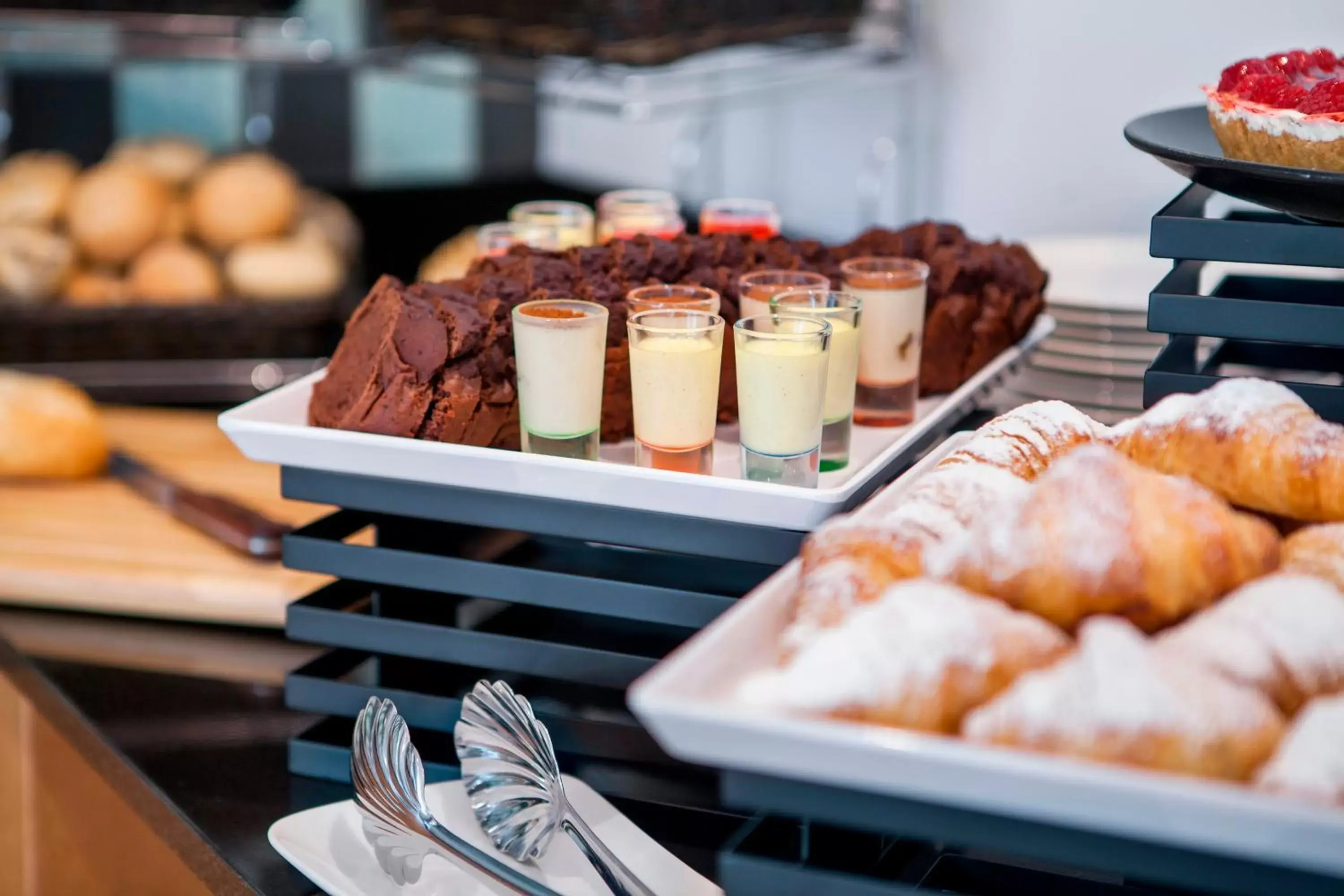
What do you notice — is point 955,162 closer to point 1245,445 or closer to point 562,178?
point 562,178

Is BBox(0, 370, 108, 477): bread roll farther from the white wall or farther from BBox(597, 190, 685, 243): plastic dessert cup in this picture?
the white wall

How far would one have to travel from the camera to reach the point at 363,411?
3.52 feet

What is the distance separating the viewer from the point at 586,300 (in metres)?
1.17

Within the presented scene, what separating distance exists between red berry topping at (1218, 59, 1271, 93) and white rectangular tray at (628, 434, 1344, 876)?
0.60 metres

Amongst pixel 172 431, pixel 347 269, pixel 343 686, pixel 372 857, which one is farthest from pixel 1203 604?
pixel 347 269

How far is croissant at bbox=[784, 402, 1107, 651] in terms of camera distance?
2.26 feet

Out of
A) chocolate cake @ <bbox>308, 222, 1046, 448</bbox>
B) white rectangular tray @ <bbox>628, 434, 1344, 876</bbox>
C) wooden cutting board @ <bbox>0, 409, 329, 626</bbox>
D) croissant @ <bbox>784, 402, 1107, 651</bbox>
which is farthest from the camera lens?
wooden cutting board @ <bbox>0, 409, 329, 626</bbox>

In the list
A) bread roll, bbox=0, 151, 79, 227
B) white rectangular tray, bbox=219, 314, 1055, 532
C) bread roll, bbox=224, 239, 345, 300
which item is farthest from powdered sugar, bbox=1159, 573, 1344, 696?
bread roll, bbox=0, 151, 79, 227

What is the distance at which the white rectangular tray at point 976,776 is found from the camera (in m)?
0.56

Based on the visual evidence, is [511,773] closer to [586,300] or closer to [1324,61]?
[586,300]

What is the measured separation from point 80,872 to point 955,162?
173 cm

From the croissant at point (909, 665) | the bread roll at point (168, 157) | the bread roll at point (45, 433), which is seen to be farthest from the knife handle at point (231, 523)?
the bread roll at point (168, 157)

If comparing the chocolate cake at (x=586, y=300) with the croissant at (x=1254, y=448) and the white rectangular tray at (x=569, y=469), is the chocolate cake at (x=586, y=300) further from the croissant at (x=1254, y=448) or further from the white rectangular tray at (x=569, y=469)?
the croissant at (x=1254, y=448)

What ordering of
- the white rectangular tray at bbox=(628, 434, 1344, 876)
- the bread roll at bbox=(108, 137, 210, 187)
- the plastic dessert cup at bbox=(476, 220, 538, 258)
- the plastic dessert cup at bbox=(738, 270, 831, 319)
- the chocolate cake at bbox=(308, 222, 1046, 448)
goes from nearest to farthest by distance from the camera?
the white rectangular tray at bbox=(628, 434, 1344, 876) → the chocolate cake at bbox=(308, 222, 1046, 448) → the plastic dessert cup at bbox=(738, 270, 831, 319) → the plastic dessert cup at bbox=(476, 220, 538, 258) → the bread roll at bbox=(108, 137, 210, 187)
